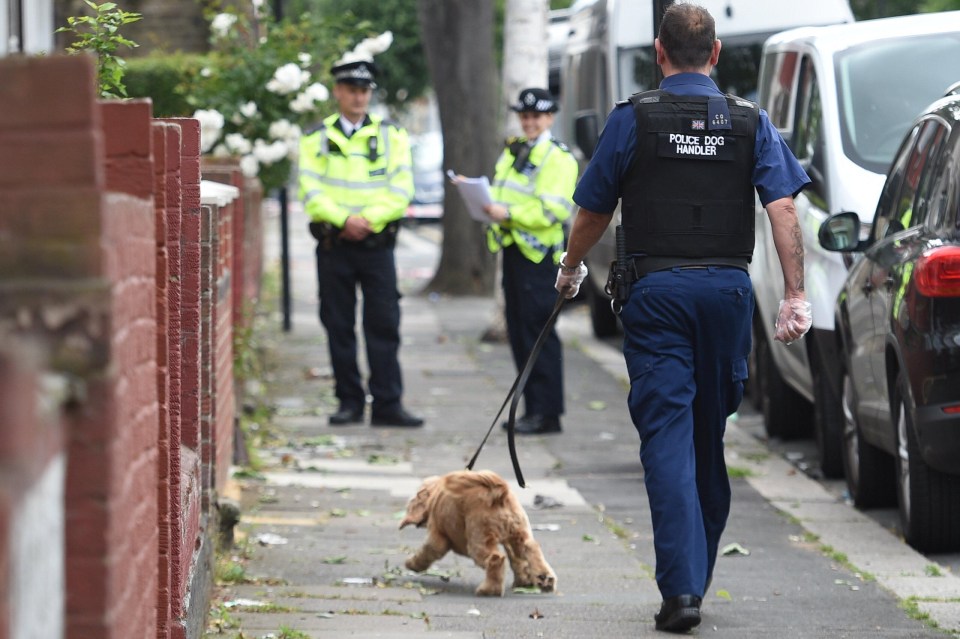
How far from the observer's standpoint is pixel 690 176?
16.6ft

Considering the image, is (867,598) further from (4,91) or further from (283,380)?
(283,380)

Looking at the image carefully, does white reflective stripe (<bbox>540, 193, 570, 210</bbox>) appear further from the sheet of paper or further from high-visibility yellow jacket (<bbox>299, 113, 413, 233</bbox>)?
high-visibility yellow jacket (<bbox>299, 113, 413, 233</bbox>)

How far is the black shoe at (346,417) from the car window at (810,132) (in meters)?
3.04


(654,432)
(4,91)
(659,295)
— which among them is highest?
(4,91)

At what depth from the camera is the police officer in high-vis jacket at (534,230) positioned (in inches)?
364

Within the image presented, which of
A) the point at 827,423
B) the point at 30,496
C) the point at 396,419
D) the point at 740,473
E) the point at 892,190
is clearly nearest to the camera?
the point at 30,496

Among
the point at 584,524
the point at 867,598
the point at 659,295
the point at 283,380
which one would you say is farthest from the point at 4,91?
the point at 283,380

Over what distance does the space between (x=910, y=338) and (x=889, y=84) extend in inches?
112

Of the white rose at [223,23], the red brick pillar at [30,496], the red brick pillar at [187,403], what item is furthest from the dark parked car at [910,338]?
the white rose at [223,23]

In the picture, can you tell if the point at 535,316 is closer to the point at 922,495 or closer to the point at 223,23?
the point at 922,495

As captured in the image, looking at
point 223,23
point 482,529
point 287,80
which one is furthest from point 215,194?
point 223,23

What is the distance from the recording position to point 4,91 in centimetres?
229

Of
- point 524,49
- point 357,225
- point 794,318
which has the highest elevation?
point 524,49

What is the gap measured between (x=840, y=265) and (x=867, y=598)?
264cm
